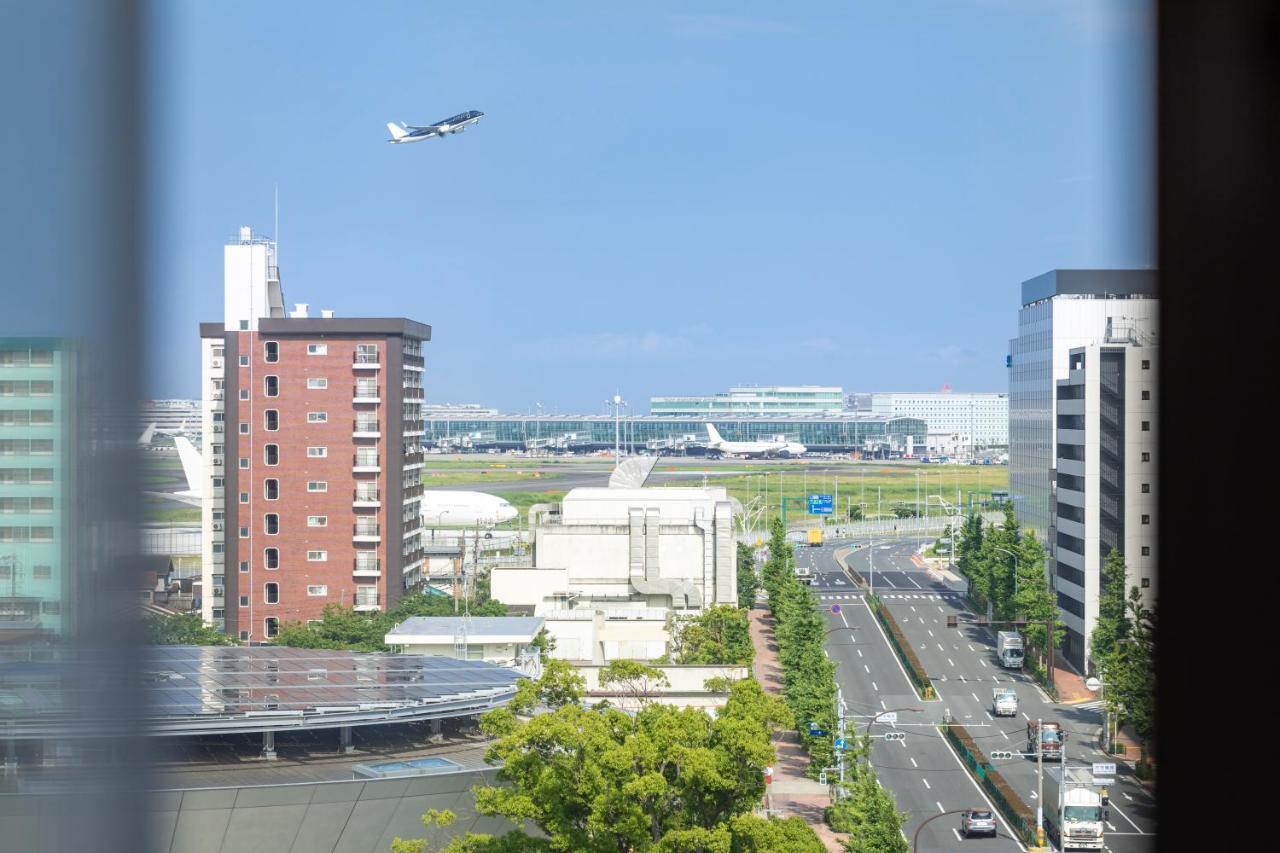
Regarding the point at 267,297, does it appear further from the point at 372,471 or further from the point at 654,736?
the point at 654,736

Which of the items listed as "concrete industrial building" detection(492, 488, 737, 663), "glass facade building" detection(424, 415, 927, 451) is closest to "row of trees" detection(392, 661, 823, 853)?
"concrete industrial building" detection(492, 488, 737, 663)

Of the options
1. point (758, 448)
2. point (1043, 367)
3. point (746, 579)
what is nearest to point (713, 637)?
point (746, 579)

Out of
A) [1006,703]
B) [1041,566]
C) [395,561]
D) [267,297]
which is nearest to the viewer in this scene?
[1006,703]

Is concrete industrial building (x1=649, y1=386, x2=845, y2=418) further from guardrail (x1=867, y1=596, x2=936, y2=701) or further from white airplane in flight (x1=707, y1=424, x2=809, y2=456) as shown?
guardrail (x1=867, y1=596, x2=936, y2=701)

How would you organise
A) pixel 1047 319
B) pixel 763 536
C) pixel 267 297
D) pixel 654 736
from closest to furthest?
pixel 654 736 → pixel 267 297 → pixel 1047 319 → pixel 763 536

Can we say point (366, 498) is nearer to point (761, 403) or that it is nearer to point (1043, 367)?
point (1043, 367)

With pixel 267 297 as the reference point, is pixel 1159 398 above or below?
below

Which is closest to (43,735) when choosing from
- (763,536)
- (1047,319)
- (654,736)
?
(654,736)
